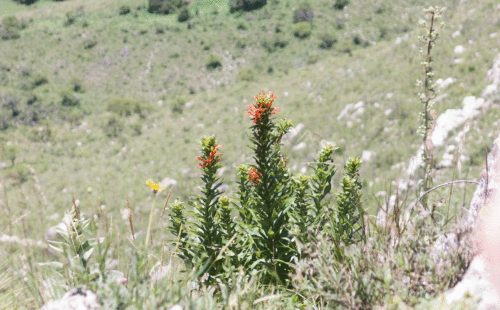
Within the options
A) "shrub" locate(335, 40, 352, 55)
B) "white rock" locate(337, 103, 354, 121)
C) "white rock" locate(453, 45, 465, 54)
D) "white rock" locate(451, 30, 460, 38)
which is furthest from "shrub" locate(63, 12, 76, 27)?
"white rock" locate(453, 45, 465, 54)

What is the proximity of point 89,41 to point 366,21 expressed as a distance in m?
40.0

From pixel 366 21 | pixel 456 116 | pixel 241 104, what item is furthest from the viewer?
pixel 366 21

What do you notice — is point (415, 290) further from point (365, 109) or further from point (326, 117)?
point (326, 117)

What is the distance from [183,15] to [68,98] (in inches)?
858

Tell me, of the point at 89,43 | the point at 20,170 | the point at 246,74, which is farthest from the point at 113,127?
the point at 89,43

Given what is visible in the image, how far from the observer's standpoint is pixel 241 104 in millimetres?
29641

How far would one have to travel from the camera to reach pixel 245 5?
4825 cm

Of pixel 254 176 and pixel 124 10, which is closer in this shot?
pixel 254 176

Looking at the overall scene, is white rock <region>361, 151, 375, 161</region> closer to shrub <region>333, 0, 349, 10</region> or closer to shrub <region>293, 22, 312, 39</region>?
shrub <region>293, 22, 312, 39</region>

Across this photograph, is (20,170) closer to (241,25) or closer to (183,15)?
(241,25)

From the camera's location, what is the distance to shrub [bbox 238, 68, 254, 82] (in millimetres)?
36719

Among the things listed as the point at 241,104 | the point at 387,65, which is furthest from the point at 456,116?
the point at 241,104

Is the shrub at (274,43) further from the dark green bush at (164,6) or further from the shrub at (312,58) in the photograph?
the dark green bush at (164,6)

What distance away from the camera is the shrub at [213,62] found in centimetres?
4048
